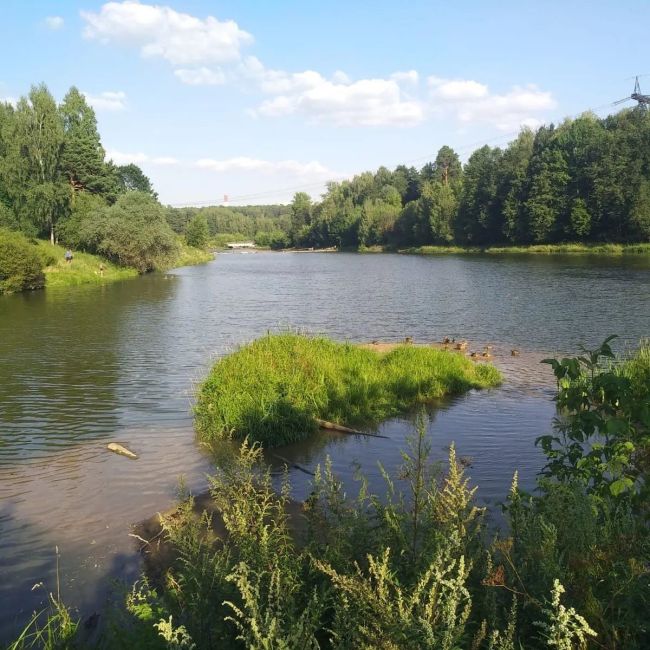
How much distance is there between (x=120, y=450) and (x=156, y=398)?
4253 millimetres

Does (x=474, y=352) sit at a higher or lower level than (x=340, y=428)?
higher

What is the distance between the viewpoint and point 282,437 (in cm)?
1197

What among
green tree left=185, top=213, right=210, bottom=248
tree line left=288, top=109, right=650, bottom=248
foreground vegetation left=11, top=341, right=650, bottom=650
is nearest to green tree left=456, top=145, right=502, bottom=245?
tree line left=288, top=109, right=650, bottom=248

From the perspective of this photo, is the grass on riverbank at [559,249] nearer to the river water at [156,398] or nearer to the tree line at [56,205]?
the river water at [156,398]

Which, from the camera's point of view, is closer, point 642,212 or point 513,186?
point 642,212

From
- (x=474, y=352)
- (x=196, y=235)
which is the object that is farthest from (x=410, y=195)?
(x=474, y=352)

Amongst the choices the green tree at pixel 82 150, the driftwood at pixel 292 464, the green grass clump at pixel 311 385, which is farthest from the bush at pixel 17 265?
the driftwood at pixel 292 464

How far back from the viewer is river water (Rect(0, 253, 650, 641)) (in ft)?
27.1

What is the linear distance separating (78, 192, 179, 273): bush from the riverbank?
1.31 m

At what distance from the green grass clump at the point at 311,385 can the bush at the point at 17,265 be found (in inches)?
1271

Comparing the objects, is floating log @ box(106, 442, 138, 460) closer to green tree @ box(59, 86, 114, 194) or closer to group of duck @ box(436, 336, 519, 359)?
group of duck @ box(436, 336, 519, 359)

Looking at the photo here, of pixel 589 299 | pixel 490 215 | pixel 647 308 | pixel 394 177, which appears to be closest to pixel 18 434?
pixel 647 308

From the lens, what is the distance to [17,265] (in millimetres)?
41219

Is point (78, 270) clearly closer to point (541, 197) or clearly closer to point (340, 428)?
point (340, 428)
